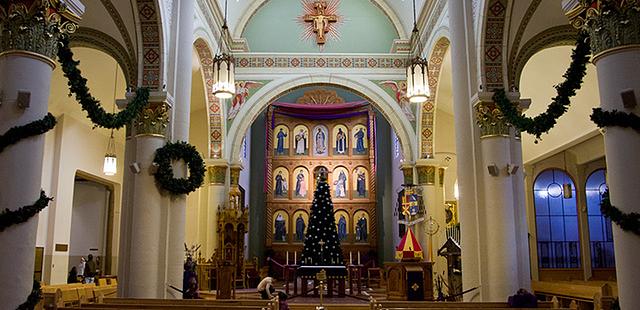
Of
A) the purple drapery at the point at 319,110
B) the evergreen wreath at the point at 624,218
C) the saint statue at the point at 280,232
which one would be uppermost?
the purple drapery at the point at 319,110

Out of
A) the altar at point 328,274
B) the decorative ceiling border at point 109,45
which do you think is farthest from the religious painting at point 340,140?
the decorative ceiling border at point 109,45

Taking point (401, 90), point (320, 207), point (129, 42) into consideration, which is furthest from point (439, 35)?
→ point (129, 42)

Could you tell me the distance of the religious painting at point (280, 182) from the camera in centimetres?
2489

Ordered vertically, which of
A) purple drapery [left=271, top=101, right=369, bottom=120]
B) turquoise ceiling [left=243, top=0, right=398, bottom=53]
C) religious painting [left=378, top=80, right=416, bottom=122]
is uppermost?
turquoise ceiling [left=243, top=0, right=398, bottom=53]

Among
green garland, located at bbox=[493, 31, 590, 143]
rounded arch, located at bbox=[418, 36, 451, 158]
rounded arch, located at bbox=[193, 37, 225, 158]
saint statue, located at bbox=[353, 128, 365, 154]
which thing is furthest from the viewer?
saint statue, located at bbox=[353, 128, 365, 154]

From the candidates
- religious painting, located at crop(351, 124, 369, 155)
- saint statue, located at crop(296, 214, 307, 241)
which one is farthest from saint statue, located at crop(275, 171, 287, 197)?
religious painting, located at crop(351, 124, 369, 155)

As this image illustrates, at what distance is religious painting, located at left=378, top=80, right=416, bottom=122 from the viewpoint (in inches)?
674

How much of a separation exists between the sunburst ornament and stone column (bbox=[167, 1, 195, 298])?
6.83m

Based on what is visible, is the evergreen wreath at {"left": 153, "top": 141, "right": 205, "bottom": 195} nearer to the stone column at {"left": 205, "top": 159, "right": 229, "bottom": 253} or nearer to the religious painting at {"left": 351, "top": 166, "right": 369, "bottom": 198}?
the stone column at {"left": 205, "top": 159, "right": 229, "bottom": 253}

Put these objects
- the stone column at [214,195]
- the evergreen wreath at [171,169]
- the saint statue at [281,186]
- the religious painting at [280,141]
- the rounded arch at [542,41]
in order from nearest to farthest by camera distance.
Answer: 1. the evergreen wreath at [171,169]
2. the rounded arch at [542,41]
3. the stone column at [214,195]
4. the saint statue at [281,186]
5. the religious painting at [280,141]

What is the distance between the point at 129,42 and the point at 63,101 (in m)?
4.61

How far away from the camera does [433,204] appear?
17.1 metres

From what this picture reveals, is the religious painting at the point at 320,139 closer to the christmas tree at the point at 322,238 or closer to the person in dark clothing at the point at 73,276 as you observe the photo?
the christmas tree at the point at 322,238

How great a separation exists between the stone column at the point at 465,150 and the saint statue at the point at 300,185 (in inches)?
581
